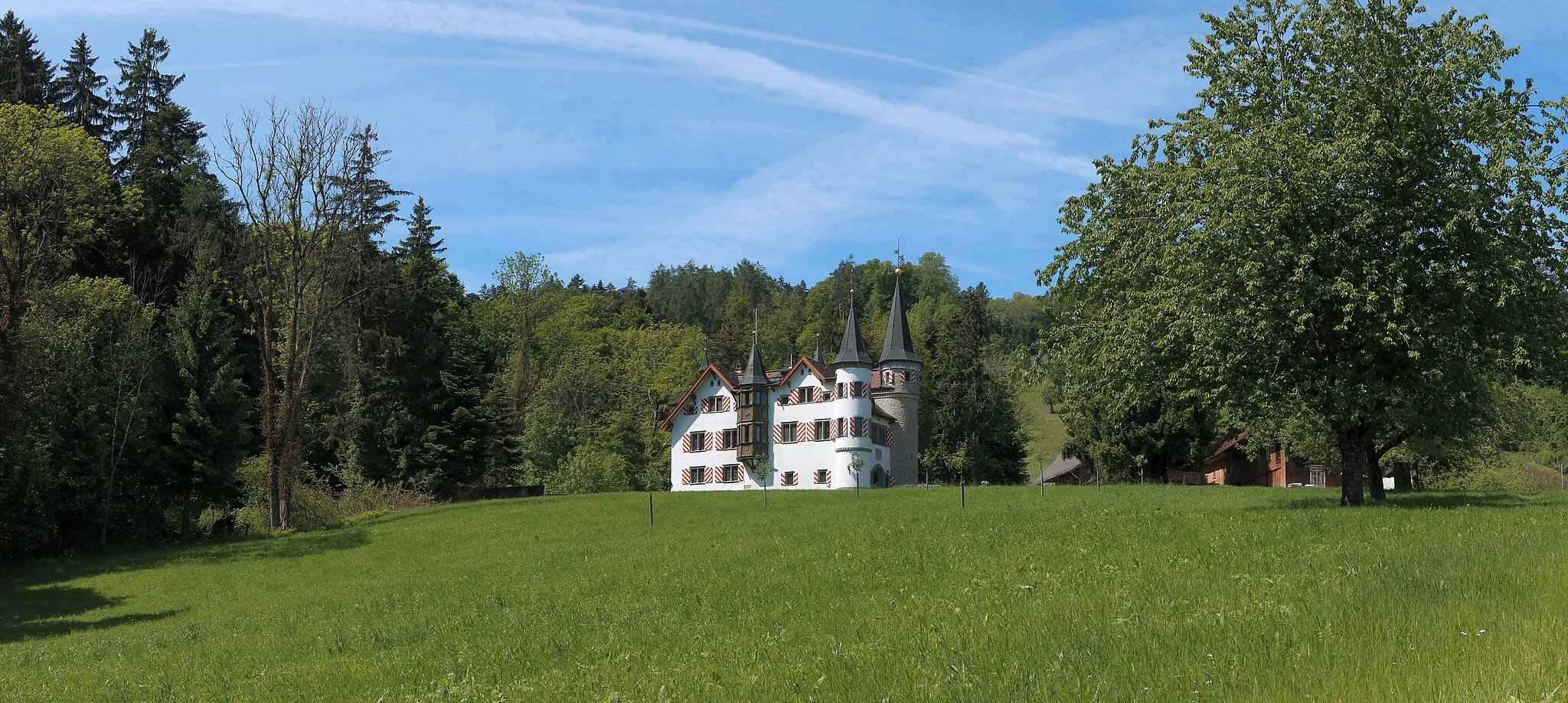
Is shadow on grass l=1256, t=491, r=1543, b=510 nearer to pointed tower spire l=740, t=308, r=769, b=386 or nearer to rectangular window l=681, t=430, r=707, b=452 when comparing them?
pointed tower spire l=740, t=308, r=769, b=386

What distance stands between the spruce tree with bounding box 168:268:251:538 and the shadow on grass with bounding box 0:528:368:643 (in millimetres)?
2878

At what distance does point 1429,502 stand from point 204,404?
41589mm

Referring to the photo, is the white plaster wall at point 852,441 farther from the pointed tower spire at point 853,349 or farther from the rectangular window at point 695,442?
the rectangular window at point 695,442

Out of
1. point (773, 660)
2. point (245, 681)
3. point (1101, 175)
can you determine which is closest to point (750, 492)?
point (1101, 175)

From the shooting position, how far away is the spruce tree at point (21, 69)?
59162mm

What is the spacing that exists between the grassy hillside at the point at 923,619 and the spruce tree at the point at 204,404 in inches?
496

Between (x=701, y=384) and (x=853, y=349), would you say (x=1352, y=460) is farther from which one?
(x=701, y=384)

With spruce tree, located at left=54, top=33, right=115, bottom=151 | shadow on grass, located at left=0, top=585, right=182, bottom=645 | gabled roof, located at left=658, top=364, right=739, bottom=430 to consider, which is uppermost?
spruce tree, located at left=54, top=33, right=115, bottom=151

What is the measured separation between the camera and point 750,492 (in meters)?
55.6

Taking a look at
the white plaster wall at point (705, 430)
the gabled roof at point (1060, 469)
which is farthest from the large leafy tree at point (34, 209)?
the gabled roof at point (1060, 469)

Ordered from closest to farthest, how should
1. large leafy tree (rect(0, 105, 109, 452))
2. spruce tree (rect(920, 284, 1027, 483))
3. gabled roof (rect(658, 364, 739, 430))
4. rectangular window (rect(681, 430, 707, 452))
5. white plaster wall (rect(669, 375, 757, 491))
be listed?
large leafy tree (rect(0, 105, 109, 452))
spruce tree (rect(920, 284, 1027, 483))
white plaster wall (rect(669, 375, 757, 491))
gabled roof (rect(658, 364, 739, 430))
rectangular window (rect(681, 430, 707, 452))

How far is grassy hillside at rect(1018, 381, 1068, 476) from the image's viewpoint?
11194 cm

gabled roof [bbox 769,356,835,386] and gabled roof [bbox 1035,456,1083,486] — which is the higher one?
gabled roof [bbox 769,356,835,386]

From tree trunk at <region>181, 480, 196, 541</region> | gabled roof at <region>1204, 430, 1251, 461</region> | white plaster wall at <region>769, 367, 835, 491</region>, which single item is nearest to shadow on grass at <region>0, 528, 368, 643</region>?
tree trunk at <region>181, 480, 196, 541</region>
